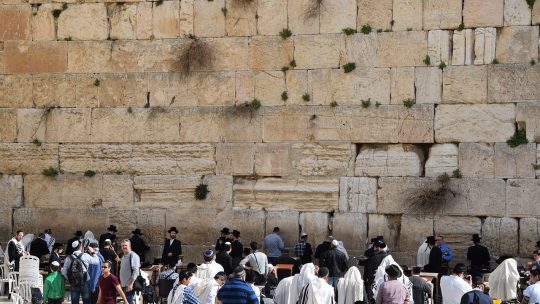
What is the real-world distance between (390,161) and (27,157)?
7.01m

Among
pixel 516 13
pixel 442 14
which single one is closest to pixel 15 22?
pixel 442 14

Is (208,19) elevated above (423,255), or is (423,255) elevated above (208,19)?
(208,19)

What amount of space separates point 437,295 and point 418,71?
4.08 meters

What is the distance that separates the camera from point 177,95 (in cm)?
2108

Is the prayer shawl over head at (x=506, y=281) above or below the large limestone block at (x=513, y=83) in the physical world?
below

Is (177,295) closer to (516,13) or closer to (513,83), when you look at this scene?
(513,83)

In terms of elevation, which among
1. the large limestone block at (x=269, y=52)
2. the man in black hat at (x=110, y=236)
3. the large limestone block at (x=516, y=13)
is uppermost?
the large limestone block at (x=516, y=13)

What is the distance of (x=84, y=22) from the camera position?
21.6 meters

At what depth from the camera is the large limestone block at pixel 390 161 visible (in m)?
19.7

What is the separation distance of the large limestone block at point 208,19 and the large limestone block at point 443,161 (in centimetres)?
450

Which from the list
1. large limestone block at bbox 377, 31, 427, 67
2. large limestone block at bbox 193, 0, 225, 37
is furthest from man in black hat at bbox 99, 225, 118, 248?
large limestone block at bbox 377, 31, 427, 67

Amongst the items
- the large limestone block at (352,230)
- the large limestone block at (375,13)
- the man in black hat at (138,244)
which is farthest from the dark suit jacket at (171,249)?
the large limestone block at (375,13)

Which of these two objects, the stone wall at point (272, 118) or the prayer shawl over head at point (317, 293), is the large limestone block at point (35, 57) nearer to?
the stone wall at point (272, 118)

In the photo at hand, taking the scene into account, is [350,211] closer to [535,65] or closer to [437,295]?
[437,295]
